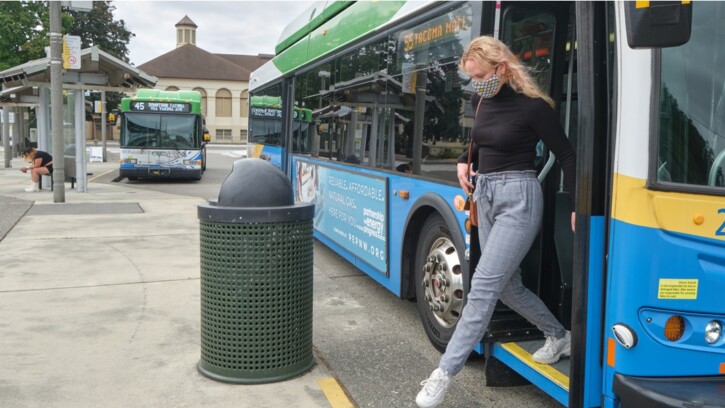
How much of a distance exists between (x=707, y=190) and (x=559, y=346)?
3.87 ft

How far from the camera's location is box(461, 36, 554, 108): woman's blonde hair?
3150 millimetres

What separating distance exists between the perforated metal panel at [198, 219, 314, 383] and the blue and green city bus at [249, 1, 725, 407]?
0.98 meters

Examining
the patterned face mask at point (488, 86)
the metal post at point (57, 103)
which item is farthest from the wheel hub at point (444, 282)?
the metal post at point (57, 103)

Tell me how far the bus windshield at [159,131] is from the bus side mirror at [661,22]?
18.7 metres

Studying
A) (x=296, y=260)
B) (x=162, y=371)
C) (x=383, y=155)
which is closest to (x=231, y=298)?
(x=296, y=260)

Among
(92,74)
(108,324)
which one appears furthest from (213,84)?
(108,324)

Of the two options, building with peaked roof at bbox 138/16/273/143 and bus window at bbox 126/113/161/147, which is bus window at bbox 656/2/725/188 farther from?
building with peaked roof at bbox 138/16/273/143

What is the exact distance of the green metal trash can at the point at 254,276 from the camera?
3.76 m

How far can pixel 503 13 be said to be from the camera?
12.0 feet

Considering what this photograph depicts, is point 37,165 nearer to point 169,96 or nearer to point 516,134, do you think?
point 169,96

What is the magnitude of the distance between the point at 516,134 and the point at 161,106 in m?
18.4

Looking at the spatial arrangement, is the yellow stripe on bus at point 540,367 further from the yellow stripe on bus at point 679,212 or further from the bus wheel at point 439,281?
the yellow stripe on bus at point 679,212

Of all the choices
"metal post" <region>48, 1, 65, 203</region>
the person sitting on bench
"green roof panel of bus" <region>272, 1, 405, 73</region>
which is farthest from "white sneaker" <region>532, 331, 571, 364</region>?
the person sitting on bench

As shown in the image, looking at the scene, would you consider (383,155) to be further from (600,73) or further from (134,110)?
(134,110)
